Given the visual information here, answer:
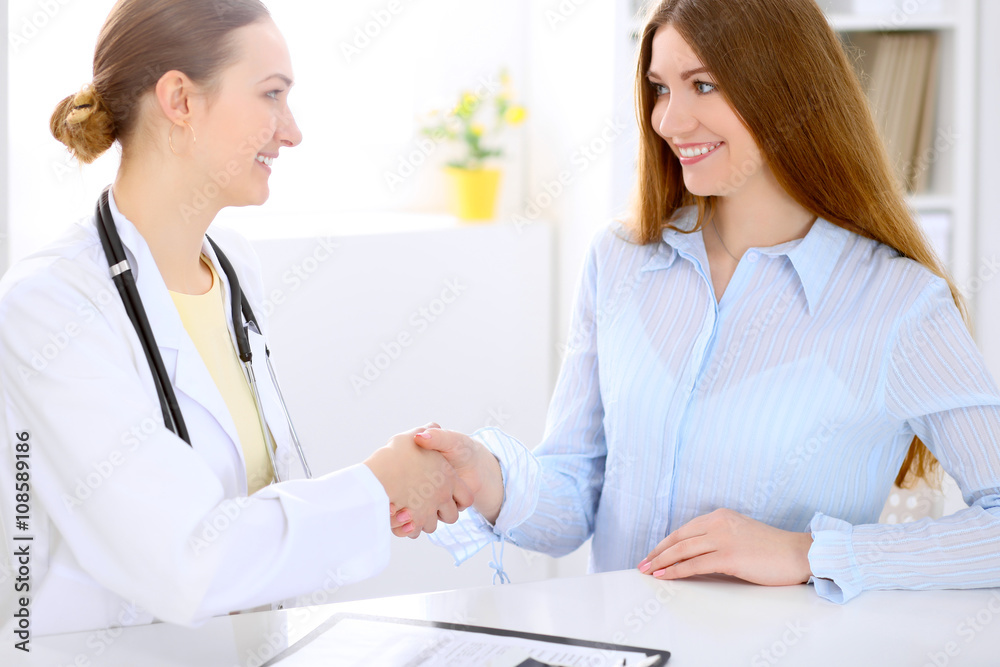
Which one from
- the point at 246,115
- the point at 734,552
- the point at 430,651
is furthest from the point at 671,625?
the point at 246,115

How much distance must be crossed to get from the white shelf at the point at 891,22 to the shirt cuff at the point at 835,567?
167cm

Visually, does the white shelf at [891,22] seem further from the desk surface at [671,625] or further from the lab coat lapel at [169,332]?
the lab coat lapel at [169,332]

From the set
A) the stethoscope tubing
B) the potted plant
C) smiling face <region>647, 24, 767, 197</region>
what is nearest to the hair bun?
the stethoscope tubing

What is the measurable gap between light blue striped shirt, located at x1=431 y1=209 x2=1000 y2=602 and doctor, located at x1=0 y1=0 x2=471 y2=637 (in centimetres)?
29

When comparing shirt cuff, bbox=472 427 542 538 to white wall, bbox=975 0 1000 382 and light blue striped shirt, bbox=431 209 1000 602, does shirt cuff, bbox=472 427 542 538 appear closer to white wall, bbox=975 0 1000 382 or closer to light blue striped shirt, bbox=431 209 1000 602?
light blue striped shirt, bbox=431 209 1000 602

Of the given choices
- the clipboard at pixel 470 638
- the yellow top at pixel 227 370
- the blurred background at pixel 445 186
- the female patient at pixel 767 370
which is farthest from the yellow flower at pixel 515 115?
the clipboard at pixel 470 638

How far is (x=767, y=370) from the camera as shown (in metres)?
1.58

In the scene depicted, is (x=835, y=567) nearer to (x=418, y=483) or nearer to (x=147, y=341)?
(x=418, y=483)

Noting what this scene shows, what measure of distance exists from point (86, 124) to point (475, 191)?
156 centimetres

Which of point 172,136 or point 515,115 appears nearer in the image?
point 172,136

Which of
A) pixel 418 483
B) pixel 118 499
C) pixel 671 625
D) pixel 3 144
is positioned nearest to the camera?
pixel 118 499

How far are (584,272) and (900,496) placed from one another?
85cm

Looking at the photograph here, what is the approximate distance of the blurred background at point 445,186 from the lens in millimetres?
2502

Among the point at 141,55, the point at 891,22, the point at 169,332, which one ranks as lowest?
the point at 169,332
